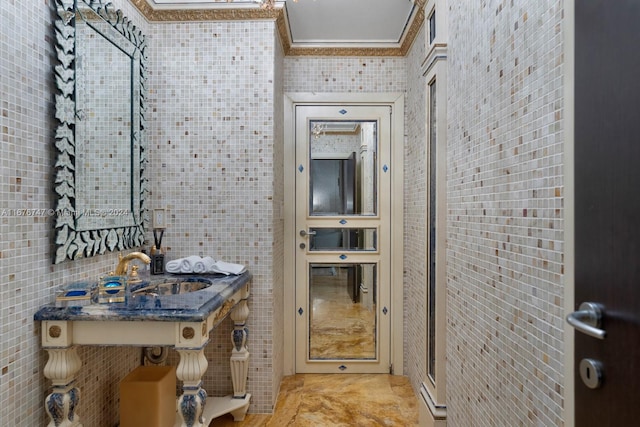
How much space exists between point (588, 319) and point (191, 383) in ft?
4.68

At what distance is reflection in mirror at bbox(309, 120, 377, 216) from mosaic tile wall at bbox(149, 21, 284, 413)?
68cm

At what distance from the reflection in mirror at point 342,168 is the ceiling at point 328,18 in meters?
0.58

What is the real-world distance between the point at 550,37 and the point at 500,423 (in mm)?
1046

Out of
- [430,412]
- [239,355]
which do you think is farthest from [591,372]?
[239,355]

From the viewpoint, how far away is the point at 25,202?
5.03ft

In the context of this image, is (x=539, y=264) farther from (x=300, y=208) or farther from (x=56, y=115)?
(x=300, y=208)

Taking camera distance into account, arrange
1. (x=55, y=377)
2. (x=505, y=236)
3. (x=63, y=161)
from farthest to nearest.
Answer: (x=63, y=161), (x=55, y=377), (x=505, y=236)

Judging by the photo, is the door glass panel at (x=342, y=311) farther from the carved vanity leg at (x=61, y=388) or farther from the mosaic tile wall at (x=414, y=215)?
the carved vanity leg at (x=61, y=388)

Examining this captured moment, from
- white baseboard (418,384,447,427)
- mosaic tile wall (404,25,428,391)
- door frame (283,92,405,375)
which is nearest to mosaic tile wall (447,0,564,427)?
white baseboard (418,384,447,427)

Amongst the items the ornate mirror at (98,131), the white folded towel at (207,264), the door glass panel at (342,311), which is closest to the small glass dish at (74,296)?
the ornate mirror at (98,131)

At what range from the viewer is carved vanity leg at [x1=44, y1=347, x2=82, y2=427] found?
5.11ft

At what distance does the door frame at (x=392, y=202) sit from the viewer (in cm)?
318

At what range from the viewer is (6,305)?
56.7 inches

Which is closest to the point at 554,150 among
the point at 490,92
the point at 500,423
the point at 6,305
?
the point at 490,92
